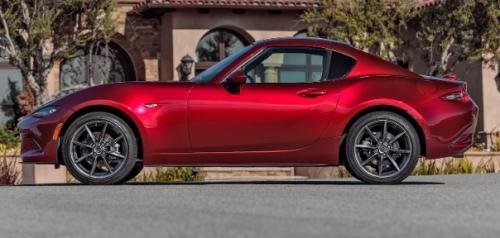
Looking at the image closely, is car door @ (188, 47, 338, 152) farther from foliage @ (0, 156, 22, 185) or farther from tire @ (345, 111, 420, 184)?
foliage @ (0, 156, 22, 185)

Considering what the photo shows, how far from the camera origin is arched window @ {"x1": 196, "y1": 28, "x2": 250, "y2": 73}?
3000cm

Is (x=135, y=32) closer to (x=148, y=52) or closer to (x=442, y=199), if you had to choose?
(x=148, y=52)

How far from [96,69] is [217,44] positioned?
350 cm

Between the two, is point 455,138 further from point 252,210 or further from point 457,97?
point 252,210

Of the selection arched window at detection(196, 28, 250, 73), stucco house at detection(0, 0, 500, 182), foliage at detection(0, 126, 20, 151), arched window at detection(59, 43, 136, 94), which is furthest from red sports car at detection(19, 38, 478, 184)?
arched window at detection(196, 28, 250, 73)

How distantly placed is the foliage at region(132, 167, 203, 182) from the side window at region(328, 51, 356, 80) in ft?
23.2

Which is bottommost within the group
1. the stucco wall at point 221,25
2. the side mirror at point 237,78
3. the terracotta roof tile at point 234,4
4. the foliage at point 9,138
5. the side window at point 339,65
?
the foliage at point 9,138

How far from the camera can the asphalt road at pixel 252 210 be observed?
6.67 meters

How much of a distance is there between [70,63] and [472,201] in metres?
21.7

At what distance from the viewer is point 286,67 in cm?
1088

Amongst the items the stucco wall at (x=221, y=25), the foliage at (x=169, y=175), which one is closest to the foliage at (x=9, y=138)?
the stucco wall at (x=221, y=25)

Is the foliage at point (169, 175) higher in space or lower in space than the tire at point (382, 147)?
lower

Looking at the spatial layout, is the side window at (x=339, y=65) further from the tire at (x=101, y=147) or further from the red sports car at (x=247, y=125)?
the tire at (x=101, y=147)

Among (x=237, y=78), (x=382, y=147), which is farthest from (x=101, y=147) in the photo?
(x=382, y=147)
